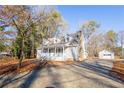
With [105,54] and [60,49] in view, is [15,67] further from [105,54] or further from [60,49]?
[105,54]

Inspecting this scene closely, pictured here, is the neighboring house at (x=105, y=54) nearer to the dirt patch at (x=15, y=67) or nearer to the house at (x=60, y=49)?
the house at (x=60, y=49)

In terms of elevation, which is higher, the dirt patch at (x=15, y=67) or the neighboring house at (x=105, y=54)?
the neighboring house at (x=105, y=54)

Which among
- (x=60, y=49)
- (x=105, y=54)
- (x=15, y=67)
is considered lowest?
(x=15, y=67)

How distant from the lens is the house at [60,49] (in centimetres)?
1568

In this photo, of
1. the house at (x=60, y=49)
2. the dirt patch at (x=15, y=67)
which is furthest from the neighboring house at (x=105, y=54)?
the dirt patch at (x=15, y=67)

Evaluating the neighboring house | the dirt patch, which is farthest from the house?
the neighboring house

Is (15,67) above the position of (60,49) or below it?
below

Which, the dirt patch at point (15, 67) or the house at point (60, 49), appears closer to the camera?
the dirt patch at point (15, 67)

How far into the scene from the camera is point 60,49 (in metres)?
Answer: 16.5

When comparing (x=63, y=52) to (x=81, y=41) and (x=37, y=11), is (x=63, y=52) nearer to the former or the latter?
(x=81, y=41)

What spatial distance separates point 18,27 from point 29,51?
10.7m

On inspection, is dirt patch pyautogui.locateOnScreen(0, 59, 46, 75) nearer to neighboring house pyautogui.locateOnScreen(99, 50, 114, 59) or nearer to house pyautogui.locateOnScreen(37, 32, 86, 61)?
house pyautogui.locateOnScreen(37, 32, 86, 61)

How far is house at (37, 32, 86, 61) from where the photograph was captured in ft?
51.5

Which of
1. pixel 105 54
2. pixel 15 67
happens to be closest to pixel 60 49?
pixel 15 67
